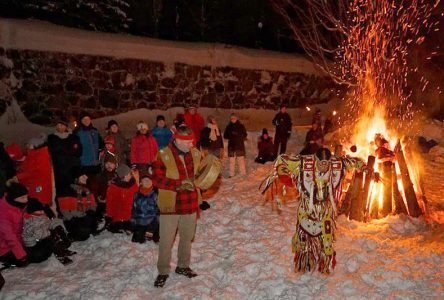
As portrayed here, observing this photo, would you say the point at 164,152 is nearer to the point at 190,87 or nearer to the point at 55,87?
the point at 55,87

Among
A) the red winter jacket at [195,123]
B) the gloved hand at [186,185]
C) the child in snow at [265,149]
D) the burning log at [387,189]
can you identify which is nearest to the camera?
the gloved hand at [186,185]

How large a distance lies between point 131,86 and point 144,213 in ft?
19.0

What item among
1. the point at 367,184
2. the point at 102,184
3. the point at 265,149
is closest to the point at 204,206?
the point at 102,184

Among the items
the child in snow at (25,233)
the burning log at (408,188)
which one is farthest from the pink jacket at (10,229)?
the burning log at (408,188)

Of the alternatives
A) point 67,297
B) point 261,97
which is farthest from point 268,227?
point 261,97

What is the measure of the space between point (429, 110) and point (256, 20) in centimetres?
681

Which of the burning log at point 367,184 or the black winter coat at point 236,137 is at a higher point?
the black winter coat at point 236,137

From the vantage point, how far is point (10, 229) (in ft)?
18.6

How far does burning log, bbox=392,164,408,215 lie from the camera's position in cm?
739

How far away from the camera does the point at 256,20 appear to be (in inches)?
627

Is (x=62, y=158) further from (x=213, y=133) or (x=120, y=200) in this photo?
(x=213, y=133)

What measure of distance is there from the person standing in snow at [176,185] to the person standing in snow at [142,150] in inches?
127

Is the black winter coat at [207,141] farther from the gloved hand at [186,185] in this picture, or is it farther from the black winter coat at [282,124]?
the gloved hand at [186,185]

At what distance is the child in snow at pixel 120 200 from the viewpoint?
22.7 ft
